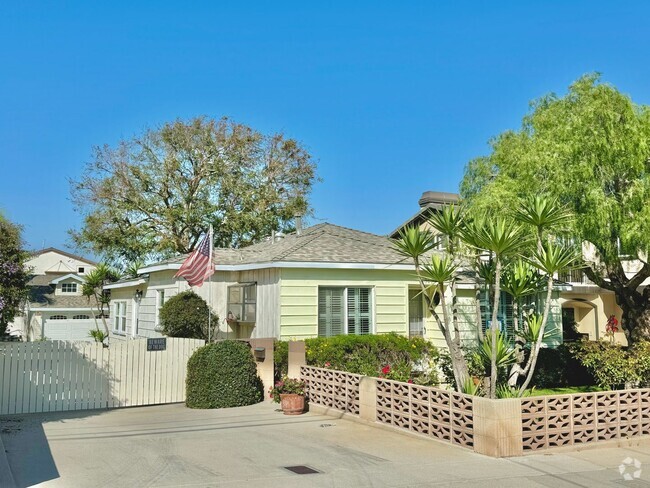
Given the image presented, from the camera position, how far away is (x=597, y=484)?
7129 mm

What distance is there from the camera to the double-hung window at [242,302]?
16.4 m

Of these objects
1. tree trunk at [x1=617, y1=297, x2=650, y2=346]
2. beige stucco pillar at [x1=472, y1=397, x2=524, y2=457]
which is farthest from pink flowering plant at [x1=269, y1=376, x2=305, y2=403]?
tree trunk at [x1=617, y1=297, x2=650, y2=346]

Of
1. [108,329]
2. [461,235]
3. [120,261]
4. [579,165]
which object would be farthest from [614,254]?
[120,261]

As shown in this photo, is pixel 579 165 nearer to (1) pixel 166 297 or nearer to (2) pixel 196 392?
(2) pixel 196 392

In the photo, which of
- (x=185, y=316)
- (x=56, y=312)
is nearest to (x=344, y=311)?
(x=185, y=316)

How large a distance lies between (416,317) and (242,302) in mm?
5170

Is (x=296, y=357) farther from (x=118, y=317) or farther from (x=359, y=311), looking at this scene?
(x=118, y=317)

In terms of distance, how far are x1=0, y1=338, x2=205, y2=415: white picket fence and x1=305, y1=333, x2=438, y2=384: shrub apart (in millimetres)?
3019

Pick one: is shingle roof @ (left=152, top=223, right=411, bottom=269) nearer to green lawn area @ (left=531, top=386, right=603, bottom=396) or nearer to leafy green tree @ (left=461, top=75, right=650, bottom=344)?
leafy green tree @ (left=461, top=75, right=650, bottom=344)

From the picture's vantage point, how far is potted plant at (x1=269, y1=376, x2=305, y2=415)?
40.4 ft

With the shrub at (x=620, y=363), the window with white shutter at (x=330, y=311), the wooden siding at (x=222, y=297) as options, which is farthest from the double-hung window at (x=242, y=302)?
the shrub at (x=620, y=363)

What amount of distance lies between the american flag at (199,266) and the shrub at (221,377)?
219 cm

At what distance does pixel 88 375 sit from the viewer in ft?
42.9

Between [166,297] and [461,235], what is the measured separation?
11.3 meters
